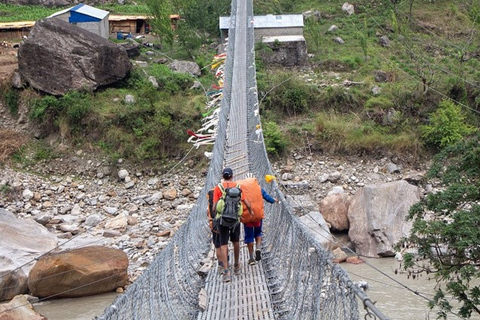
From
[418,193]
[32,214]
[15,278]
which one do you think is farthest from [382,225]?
[32,214]

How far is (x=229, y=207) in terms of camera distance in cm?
498

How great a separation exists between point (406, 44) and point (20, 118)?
31.5 ft

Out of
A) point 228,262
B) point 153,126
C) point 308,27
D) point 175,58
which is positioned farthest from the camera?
point 308,27

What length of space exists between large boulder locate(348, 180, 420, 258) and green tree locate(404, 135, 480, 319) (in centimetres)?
288

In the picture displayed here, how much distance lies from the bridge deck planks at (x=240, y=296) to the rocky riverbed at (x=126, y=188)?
14.2 ft

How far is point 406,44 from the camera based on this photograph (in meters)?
17.9

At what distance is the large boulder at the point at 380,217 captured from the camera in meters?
9.48

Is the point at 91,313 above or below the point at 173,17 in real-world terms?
below

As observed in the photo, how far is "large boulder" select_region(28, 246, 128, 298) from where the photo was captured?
7.59 metres

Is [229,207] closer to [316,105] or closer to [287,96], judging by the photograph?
[287,96]

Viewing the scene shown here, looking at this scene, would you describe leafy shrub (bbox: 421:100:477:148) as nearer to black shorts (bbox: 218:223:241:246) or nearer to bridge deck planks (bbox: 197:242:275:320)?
bridge deck planks (bbox: 197:242:275:320)

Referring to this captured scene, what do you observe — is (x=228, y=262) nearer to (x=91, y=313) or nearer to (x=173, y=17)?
(x=91, y=313)

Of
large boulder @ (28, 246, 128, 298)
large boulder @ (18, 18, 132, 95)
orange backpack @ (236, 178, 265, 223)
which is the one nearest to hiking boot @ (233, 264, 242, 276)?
orange backpack @ (236, 178, 265, 223)

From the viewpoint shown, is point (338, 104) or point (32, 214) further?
point (338, 104)
